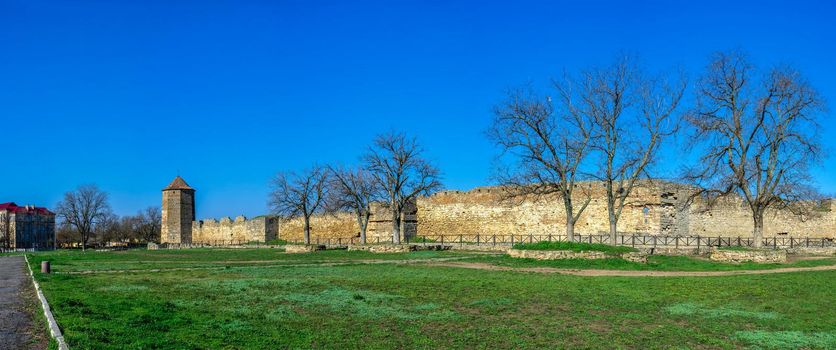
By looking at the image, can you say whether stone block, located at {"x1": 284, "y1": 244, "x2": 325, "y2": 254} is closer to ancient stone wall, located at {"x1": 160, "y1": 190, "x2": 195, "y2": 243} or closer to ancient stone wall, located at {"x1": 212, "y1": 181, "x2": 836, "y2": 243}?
ancient stone wall, located at {"x1": 212, "y1": 181, "x2": 836, "y2": 243}

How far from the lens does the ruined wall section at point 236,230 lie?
59272 millimetres

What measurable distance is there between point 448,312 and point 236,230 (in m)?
55.3

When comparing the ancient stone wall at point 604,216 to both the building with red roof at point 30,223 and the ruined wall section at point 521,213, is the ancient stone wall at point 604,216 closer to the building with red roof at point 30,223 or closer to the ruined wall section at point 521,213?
the ruined wall section at point 521,213

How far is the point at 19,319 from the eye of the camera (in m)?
10.3

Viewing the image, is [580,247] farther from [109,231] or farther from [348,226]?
[109,231]

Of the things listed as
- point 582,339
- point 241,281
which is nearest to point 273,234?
point 241,281

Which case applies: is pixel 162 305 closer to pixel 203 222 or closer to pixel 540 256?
pixel 540 256

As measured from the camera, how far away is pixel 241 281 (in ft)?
53.3

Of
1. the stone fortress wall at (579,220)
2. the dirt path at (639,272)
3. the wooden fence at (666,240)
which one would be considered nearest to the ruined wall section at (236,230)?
the stone fortress wall at (579,220)

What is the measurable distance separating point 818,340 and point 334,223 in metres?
45.8

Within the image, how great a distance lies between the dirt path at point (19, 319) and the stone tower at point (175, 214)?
171 ft

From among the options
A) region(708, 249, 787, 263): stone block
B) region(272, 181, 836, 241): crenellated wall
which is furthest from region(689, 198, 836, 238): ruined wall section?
region(708, 249, 787, 263): stone block

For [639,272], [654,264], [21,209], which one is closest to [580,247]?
[654,264]

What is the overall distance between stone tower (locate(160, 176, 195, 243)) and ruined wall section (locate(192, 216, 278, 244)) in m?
→ 1.15
